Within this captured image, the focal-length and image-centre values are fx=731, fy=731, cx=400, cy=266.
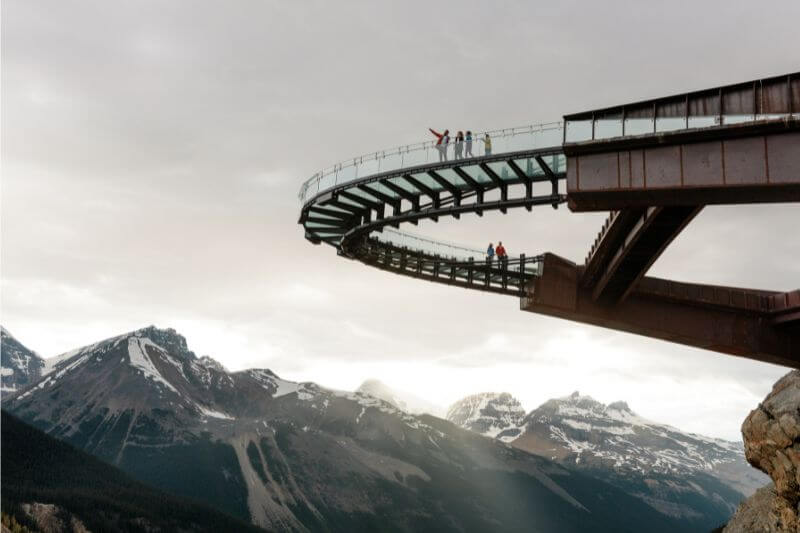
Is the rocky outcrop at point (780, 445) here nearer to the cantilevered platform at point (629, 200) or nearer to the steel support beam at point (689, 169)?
the cantilevered platform at point (629, 200)

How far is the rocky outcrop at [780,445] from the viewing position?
44.8 meters

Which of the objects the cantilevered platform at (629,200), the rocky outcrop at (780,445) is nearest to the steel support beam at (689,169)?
the cantilevered platform at (629,200)

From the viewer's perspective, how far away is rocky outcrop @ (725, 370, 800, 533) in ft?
147

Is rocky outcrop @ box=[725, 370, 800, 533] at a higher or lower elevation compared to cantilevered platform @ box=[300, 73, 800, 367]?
lower

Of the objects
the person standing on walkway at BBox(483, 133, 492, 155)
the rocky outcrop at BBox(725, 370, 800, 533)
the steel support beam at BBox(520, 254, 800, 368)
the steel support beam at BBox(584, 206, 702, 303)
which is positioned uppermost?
the person standing on walkway at BBox(483, 133, 492, 155)

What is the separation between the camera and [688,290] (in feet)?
136

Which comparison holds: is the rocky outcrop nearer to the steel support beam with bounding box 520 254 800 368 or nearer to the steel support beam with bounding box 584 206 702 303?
the steel support beam with bounding box 520 254 800 368

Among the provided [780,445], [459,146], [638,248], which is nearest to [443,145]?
[459,146]

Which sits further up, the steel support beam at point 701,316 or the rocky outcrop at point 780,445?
the steel support beam at point 701,316

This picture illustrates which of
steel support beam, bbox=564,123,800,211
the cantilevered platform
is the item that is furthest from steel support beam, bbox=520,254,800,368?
steel support beam, bbox=564,123,800,211

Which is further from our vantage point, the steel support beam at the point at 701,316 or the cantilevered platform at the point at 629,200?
the steel support beam at the point at 701,316

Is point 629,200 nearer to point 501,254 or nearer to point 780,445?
point 501,254

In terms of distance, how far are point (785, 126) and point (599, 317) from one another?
763 inches

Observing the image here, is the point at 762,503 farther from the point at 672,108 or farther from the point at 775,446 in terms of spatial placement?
the point at 672,108
